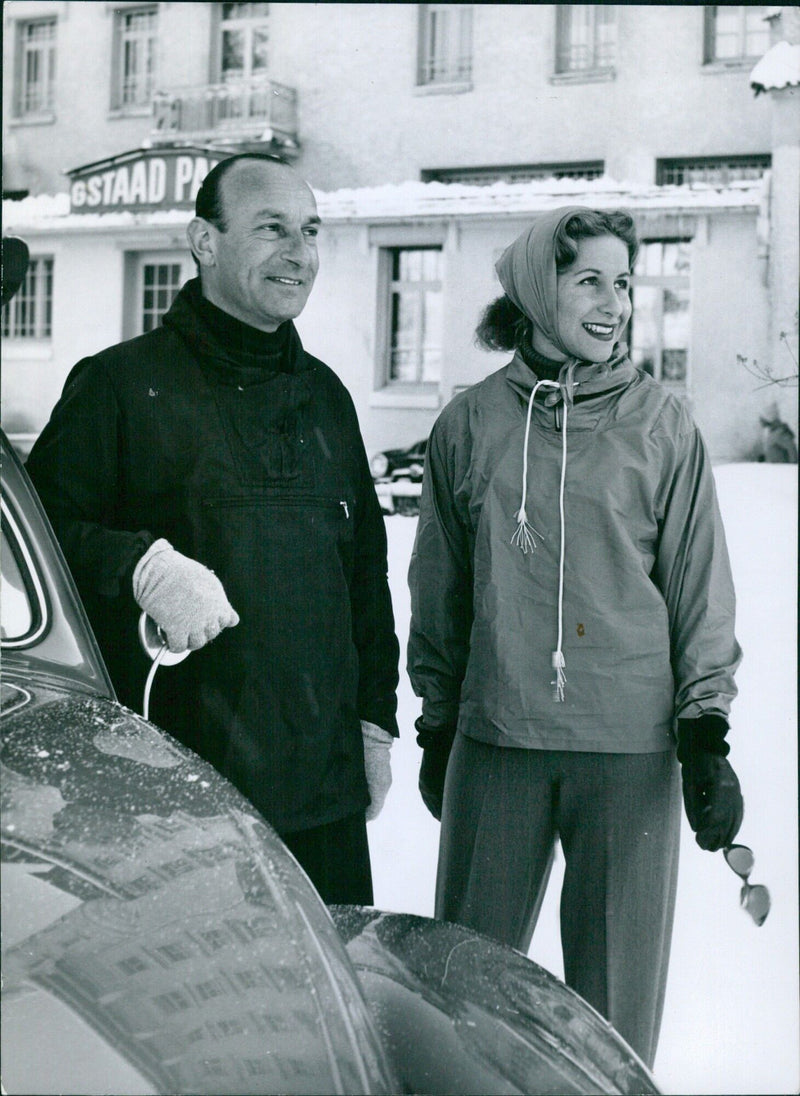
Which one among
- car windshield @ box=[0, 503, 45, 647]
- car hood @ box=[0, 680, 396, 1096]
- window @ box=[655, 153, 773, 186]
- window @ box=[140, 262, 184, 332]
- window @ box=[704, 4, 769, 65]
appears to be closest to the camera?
car hood @ box=[0, 680, 396, 1096]

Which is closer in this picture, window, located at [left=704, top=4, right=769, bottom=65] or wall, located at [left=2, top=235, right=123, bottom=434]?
window, located at [left=704, top=4, right=769, bottom=65]

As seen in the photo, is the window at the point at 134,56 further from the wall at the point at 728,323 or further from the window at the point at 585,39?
the wall at the point at 728,323

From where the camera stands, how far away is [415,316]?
7.82ft

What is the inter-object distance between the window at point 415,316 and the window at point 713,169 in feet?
1.52

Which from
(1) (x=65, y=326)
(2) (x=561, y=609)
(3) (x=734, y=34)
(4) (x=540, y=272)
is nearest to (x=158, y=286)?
(1) (x=65, y=326)

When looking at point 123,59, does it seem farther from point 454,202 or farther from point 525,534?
point 525,534

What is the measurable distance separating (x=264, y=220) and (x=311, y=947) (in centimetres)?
122

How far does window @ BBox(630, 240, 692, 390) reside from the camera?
228 cm

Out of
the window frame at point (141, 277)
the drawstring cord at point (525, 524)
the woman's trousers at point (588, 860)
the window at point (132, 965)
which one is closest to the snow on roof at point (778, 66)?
the drawstring cord at point (525, 524)

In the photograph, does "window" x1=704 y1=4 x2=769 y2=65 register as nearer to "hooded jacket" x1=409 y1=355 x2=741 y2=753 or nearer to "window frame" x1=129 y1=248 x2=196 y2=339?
"hooded jacket" x1=409 y1=355 x2=741 y2=753

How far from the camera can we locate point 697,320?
2.29 metres

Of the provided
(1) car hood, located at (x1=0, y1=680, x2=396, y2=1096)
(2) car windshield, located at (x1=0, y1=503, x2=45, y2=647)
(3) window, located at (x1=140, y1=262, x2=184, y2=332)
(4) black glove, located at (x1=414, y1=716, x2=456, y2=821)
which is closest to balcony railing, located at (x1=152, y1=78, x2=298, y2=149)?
(3) window, located at (x1=140, y1=262, x2=184, y2=332)

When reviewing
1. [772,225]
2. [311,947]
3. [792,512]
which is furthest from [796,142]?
[311,947]

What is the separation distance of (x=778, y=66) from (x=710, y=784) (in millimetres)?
1306
